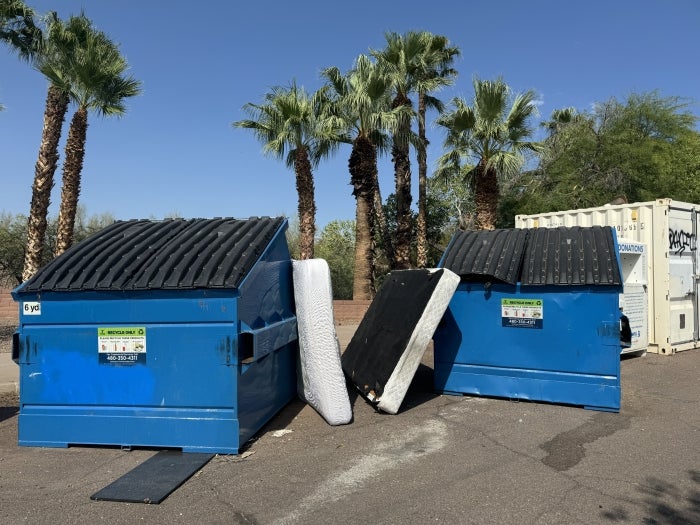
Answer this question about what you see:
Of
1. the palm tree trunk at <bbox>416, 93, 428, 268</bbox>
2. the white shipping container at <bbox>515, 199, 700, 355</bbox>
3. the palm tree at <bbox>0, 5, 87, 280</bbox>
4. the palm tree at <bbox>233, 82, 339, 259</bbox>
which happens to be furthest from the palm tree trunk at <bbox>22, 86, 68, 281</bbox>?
the white shipping container at <bbox>515, 199, 700, 355</bbox>

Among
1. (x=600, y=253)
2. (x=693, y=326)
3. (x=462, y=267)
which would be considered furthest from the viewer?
(x=693, y=326)

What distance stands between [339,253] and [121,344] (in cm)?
2134

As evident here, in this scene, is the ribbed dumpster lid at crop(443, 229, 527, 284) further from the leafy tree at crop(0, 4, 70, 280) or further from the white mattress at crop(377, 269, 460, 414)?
the leafy tree at crop(0, 4, 70, 280)

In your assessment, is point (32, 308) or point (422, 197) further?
point (422, 197)

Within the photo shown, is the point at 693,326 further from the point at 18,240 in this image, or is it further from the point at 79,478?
the point at 18,240

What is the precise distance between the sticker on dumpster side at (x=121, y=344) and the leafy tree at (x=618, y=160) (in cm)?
Result: 1984

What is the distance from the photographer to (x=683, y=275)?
9961 mm

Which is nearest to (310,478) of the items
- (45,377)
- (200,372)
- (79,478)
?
(200,372)

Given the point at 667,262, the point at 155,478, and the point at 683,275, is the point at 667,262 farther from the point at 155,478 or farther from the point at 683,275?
the point at 155,478

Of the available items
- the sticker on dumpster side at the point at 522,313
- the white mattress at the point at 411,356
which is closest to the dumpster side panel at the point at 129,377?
the white mattress at the point at 411,356

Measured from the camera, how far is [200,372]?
181 inches

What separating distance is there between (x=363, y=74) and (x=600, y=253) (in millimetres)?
13015

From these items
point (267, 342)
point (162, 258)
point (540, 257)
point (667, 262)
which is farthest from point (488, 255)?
point (667, 262)

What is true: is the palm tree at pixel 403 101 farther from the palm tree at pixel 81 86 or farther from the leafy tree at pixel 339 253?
the palm tree at pixel 81 86
